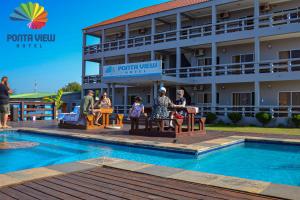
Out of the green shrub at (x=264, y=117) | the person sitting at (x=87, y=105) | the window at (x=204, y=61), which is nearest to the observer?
the person sitting at (x=87, y=105)

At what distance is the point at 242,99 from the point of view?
21141 millimetres

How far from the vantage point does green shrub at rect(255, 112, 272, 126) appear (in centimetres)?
1720

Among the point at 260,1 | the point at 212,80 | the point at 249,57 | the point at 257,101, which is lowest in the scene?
the point at 257,101

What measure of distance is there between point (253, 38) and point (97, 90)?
1501cm

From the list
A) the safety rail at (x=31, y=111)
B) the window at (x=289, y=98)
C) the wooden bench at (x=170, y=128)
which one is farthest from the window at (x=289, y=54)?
the safety rail at (x=31, y=111)

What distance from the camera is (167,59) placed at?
26016mm

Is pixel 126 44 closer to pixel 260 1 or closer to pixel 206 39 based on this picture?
pixel 206 39

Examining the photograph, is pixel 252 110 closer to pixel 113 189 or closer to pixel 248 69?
pixel 248 69

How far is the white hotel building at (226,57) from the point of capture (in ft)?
61.1

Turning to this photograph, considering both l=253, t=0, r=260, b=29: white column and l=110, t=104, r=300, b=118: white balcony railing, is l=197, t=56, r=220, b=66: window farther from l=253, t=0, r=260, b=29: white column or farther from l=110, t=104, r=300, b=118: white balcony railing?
l=253, t=0, r=260, b=29: white column

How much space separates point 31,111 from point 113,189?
18.2m

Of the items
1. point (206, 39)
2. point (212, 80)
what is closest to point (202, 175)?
point (212, 80)

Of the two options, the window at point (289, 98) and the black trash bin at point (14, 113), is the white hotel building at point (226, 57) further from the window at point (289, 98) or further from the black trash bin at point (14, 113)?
the black trash bin at point (14, 113)

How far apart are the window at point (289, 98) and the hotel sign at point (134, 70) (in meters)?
8.26
